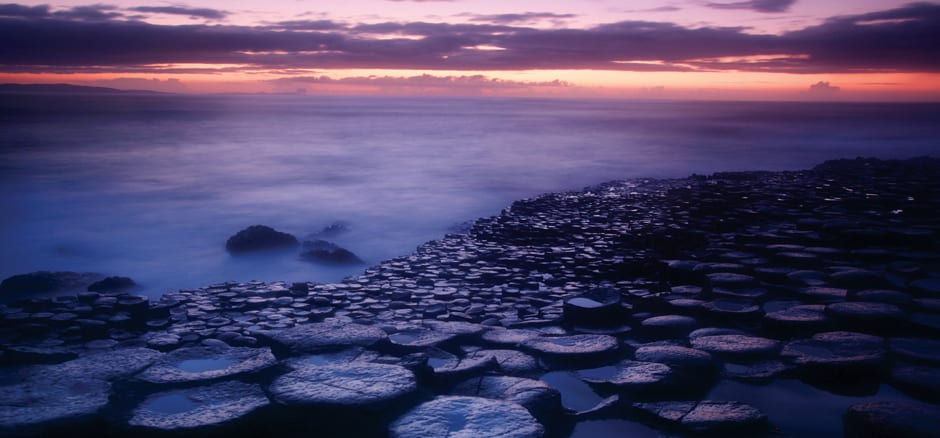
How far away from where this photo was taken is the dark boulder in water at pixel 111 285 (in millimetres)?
8055

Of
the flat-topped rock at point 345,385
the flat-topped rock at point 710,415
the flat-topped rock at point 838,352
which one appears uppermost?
the flat-topped rock at point 838,352

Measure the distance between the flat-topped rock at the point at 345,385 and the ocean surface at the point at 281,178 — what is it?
17.8ft

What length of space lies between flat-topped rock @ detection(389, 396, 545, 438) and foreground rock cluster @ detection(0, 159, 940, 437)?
0.05 ft

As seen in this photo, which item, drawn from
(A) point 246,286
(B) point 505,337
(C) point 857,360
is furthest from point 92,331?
(C) point 857,360

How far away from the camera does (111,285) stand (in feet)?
27.1

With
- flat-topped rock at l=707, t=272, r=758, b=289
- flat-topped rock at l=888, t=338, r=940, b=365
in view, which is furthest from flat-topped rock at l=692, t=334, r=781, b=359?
flat-topped rock at l=707, t=272, r=758, b=289

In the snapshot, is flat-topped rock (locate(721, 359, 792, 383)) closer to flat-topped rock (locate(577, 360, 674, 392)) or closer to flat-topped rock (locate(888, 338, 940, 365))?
flat-topped rock (locate(577, 360, 674, 392))

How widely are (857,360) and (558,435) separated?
230 centimetres

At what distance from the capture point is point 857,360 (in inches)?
168

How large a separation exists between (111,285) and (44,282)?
968 millimetres

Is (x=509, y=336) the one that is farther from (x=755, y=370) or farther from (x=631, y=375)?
(x=755, y=370)

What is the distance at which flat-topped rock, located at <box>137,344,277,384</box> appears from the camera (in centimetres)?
409

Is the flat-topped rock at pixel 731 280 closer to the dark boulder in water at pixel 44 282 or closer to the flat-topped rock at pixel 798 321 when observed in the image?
the flat-topped rock at pixel 798 321

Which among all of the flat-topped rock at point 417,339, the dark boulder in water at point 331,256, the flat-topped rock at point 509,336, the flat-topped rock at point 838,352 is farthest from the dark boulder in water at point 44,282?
the flat-topped rock at point 838,352
